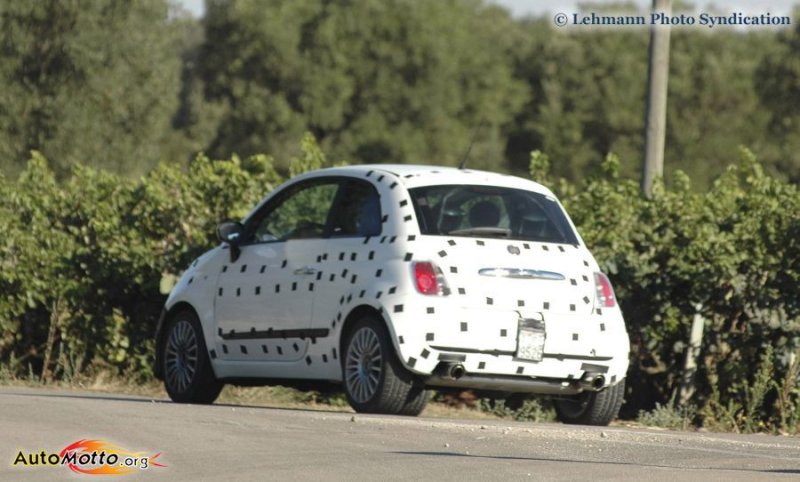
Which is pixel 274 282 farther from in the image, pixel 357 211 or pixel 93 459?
pixel 93 459

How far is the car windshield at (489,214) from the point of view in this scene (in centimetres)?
1045

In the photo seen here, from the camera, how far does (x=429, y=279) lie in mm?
10086

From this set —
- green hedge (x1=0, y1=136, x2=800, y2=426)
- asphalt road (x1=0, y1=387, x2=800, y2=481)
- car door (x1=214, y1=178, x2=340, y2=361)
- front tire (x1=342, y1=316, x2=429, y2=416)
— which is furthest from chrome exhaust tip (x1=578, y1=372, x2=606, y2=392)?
green hedge (x1=0, y1=136, x2=800, y2=426)

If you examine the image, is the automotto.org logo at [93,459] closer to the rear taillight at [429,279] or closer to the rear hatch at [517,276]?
the rear taillight at [429,279]

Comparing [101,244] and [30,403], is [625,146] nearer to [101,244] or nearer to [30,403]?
[101,244]

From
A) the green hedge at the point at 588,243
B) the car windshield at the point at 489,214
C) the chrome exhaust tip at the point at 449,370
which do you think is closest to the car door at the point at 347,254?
the car windshield at the point at 489,214

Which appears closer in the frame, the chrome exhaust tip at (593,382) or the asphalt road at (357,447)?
the asphalt road at (357,447)

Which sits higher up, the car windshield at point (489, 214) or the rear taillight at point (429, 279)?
the car windshield at point (489, 214)

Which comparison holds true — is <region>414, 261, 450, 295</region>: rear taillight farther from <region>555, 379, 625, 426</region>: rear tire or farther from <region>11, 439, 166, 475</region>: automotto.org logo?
<region>11, 439, 166, 475</region>: automotto.org logo

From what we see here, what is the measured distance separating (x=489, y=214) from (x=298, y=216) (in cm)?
250

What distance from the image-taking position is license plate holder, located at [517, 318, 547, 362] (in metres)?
10.2

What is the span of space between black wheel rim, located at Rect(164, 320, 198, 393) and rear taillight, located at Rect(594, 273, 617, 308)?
2938 millimetres

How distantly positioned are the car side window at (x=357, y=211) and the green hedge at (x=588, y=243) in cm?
279

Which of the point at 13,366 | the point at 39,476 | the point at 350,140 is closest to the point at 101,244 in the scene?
the point at 13,366
